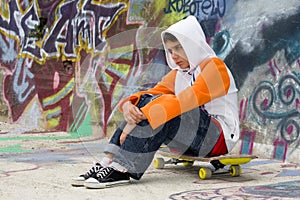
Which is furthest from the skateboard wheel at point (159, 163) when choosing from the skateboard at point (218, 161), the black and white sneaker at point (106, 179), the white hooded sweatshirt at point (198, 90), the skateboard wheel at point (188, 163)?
the black and white sneaker at point (106, 179)

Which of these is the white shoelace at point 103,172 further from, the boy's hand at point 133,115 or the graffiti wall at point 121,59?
the graffiti wall at point 121,59

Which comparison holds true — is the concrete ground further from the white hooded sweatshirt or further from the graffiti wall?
the graffiti wall

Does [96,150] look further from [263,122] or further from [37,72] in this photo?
[37,72]

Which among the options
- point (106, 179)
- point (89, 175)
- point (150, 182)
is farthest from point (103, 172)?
point (150, 182)

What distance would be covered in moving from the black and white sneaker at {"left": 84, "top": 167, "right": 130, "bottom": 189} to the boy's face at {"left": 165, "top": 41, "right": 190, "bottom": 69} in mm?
957

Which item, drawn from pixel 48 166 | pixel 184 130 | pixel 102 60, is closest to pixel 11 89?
pixel 102 60

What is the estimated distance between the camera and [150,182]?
442cm

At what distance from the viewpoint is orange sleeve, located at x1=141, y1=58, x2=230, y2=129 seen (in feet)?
13.3

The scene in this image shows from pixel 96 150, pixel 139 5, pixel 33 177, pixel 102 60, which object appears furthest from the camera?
pixel 102 60

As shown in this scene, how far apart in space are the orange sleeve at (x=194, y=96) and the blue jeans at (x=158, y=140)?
0.12m

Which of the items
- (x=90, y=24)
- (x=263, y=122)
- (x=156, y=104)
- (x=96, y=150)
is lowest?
(x=96, y=150)

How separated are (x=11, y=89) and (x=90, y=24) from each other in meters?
2.33

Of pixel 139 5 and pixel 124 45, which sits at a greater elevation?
pixel 139 5

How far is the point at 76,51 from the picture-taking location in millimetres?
8297
